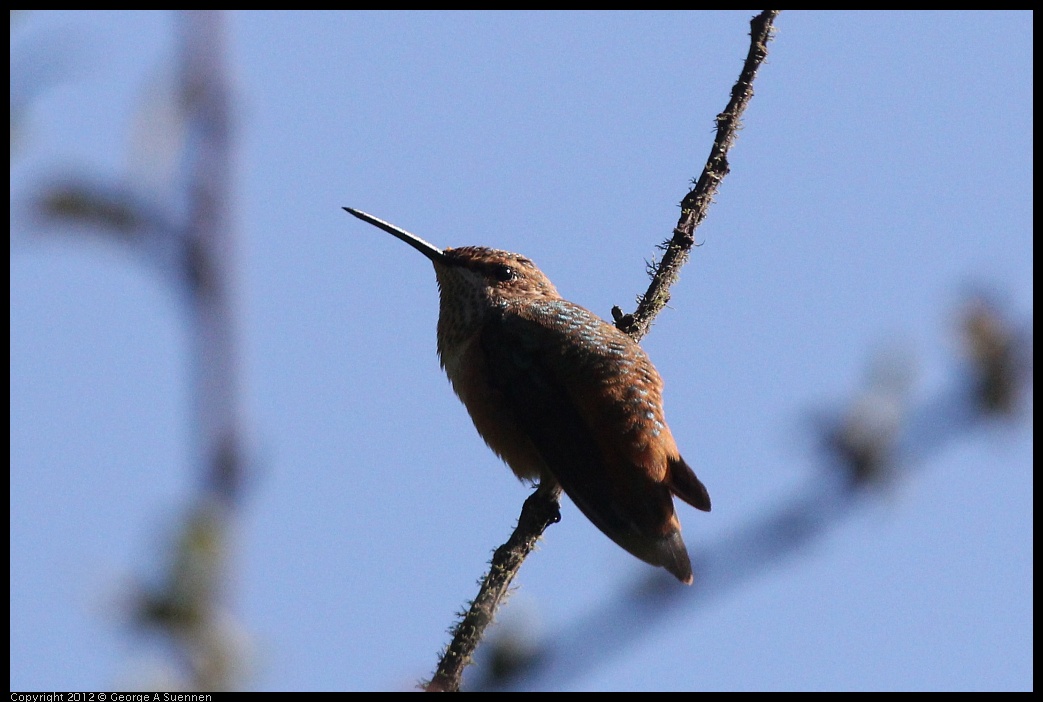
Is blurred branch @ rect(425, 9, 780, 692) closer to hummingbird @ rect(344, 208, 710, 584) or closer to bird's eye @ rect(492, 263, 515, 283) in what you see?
hummingbird @ rect(344, 208, 710, 584)

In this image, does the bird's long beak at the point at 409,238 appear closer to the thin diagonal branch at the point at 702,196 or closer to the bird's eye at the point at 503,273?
the bird's eye at the point at 503,273

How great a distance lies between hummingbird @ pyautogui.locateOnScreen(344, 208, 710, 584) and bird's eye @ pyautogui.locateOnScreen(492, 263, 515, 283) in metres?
0.16

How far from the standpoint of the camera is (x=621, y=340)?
611 cm

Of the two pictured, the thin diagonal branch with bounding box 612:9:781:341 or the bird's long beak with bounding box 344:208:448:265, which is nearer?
the thin diagonal branch with bounding box 612:9:781:341

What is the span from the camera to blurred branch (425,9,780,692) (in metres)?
3.58

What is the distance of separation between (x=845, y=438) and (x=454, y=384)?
5.48 meters

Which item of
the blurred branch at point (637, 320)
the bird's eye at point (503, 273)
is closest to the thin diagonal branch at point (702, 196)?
the blurred branch at point (637, 320)

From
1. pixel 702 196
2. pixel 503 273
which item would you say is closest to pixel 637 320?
pixel 702 196

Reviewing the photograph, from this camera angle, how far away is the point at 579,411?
230 inches

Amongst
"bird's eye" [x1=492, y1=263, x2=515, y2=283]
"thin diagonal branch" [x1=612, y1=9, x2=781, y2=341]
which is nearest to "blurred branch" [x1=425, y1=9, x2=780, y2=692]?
"thin diagonal branch" [x1=612, y1=9, x2=781, y2=341]

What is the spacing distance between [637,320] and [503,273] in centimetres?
119

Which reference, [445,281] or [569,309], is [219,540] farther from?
[445,281]

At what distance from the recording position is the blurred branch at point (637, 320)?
3576 mm

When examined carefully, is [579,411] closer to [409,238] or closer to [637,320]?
[637,320]
